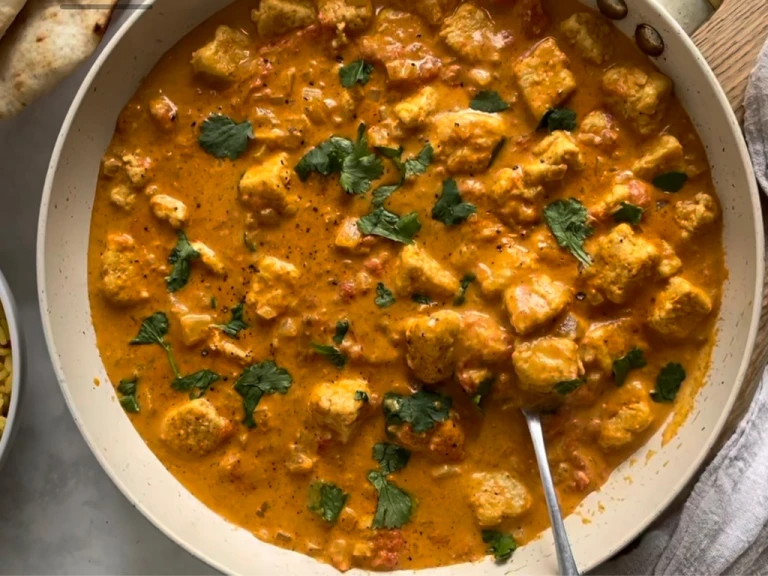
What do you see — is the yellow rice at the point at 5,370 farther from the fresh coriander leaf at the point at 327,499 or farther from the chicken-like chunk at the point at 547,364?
the chicken-like chunk at the point at 547,364

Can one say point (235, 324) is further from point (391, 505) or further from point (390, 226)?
point (391, 505)

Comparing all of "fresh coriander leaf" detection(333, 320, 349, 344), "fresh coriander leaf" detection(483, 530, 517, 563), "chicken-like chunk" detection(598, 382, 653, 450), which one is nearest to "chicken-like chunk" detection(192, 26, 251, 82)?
"fresh coriander leaf" detection(333, 320, 349, 344)

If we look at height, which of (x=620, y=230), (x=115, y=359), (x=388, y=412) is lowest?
(x=115, y=359)

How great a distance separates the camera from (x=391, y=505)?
404 cm

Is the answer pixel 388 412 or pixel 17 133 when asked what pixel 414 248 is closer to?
pixel 388 412

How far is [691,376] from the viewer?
3.97m

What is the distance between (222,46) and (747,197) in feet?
8.25

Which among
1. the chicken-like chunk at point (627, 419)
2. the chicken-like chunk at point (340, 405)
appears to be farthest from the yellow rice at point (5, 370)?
the chicken-like chunk at point (627, 419)

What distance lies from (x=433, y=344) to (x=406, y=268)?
38 centimetres

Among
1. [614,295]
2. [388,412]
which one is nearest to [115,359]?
[388,412]

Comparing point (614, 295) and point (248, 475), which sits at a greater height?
point (614, 295)

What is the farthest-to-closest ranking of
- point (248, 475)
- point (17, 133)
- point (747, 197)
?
point (17, 133) → point (248, 475) → point (747, 197)

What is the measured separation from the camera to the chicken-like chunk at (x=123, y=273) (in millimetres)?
4062

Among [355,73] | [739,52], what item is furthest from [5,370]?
[739,52]
